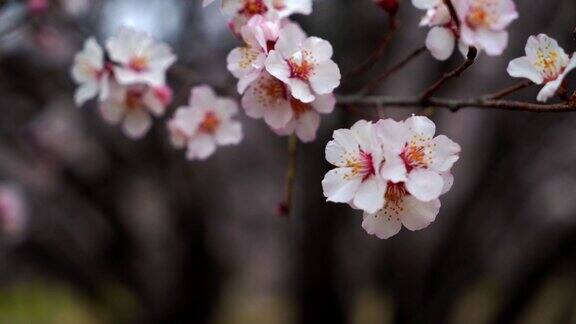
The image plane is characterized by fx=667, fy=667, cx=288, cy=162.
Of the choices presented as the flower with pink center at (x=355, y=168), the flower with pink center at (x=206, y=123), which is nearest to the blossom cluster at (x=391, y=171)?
the flower with pink center at (x=355, y=168)

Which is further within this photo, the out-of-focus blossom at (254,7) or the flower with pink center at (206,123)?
the flower with pink center at (206,123)

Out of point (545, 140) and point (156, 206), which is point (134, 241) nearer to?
point (156, 206)

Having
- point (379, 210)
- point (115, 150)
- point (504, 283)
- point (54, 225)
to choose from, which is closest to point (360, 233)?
point (504, 283)

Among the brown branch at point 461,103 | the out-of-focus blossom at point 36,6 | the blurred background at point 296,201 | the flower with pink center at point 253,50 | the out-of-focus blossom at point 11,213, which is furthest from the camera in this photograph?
the out-of-focus blossom at point 11,213

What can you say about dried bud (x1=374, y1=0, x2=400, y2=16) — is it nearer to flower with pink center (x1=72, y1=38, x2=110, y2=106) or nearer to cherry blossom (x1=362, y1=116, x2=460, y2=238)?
cherry blossom (x1=362, y1=116, x2=460, y2=238)

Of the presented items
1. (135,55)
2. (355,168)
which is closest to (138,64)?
(135,55)

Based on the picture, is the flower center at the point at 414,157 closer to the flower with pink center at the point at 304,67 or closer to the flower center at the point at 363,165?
the flower center at the point at 363,165

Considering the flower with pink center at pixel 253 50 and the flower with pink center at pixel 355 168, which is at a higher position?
the flower with pink center at pixel 253 50
